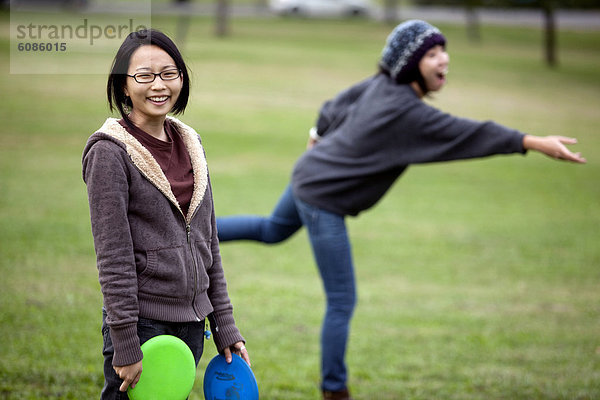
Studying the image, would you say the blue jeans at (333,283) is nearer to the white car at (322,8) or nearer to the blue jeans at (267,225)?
the blue jeans at (267,225)

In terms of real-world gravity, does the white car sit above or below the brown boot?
below

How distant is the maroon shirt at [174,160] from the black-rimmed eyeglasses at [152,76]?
6.3 inches

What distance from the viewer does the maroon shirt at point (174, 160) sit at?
2.65 metres

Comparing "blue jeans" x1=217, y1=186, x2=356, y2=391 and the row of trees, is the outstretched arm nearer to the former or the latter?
"blue jeans" x1=217, y1=186, x2=356, y2=391

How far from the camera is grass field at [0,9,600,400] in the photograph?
499 cm

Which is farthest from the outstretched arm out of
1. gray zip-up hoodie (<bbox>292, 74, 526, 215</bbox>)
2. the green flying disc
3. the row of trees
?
the row of trees

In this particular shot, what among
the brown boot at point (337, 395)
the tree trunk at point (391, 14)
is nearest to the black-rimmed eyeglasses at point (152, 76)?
the brown boot at point (337, 395)

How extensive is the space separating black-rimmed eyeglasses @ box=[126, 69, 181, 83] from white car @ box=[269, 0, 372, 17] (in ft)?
133

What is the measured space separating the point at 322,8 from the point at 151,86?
1652 inches

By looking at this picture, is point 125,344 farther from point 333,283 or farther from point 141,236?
point 333,283

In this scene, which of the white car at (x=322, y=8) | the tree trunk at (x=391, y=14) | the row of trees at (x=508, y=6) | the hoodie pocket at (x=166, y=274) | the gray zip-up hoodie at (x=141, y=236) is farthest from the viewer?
the white car at (x=322, y=8)

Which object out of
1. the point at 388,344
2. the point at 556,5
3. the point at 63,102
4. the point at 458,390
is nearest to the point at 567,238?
the point at 388,344

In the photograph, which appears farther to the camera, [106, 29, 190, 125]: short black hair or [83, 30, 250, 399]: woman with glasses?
[106, 29, 190, 125]: short black hair

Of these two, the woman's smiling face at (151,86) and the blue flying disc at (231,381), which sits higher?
the woman's smiling face at (151,86)
